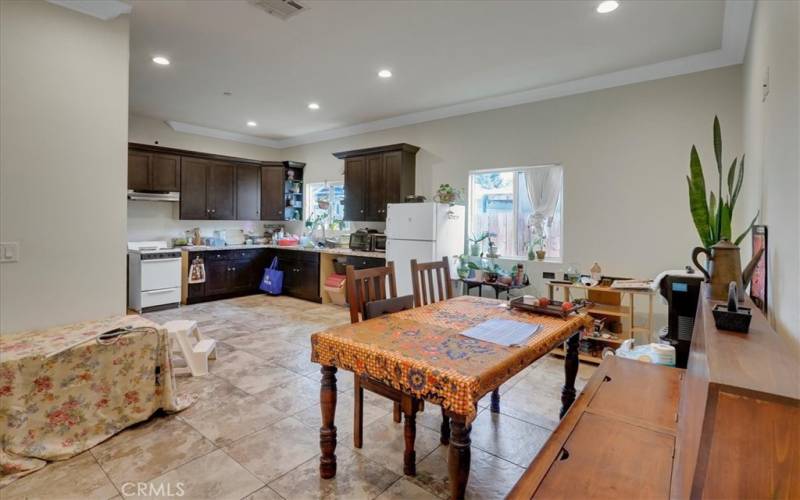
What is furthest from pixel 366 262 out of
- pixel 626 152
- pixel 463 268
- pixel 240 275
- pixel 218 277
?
pixel 626 152

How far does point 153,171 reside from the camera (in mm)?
5812

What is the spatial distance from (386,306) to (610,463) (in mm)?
1389

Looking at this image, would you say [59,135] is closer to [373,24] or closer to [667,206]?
[373,24]

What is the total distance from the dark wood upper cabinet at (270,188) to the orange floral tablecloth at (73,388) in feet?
15.2

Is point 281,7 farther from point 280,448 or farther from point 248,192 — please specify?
point 248,192

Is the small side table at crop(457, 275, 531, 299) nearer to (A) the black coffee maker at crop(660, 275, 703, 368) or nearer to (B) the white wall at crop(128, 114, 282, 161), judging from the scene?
(A) the black coffee maker at crop(660, 275, 703, 368)

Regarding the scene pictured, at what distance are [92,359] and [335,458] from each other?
1.60 m

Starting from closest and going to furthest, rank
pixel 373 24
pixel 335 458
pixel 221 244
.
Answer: pixel 335 458, pixel 373 24, pixel 221 244

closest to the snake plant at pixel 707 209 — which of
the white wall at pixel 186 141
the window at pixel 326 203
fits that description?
the window at pixel 326 203

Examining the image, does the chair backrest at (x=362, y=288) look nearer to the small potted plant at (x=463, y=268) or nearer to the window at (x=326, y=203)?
the small potted plant at (x=463, y=268)

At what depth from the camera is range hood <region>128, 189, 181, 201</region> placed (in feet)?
18.5

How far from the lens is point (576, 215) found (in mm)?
4320

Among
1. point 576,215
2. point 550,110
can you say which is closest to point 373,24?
point 550,110

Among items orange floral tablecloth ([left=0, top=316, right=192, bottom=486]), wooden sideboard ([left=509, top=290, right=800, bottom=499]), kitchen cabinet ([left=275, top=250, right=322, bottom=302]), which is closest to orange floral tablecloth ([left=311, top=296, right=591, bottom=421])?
wooden sideboard ([left=509, top=290, right=800, bottom=499])
